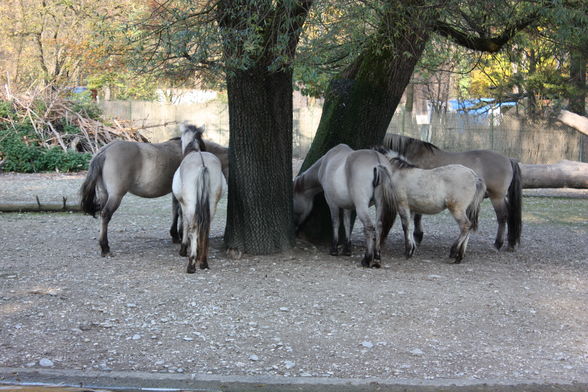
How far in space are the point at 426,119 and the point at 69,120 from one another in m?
15.1

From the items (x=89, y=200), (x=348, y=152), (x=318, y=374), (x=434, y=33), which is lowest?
(x=318, y=374)

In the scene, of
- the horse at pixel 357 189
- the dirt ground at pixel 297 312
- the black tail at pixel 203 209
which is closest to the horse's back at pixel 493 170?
the dirt ground at pixel 297 312

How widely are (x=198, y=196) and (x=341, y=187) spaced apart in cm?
190

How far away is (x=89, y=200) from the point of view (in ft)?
30.2

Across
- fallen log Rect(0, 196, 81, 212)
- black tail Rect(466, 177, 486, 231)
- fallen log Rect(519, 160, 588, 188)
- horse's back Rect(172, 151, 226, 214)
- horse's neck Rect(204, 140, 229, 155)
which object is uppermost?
horse's neck Rect(204, 140, 229, 155)

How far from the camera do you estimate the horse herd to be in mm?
8227

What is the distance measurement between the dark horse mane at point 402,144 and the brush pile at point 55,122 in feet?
44.5

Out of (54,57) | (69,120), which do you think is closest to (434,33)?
(69,120)

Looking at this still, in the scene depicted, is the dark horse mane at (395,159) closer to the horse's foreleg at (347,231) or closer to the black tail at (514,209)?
the horse's foreleg at (347,231)

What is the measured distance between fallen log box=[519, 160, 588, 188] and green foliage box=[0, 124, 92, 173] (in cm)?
1273

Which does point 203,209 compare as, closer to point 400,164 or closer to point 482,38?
point 400,164

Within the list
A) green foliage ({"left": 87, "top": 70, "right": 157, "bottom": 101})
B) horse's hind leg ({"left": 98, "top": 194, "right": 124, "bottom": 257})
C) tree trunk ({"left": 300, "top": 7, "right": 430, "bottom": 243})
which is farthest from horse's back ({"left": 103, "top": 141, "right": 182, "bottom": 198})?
green foliage ({"left": 87, "top": 70, "right": 157, "bottom": 101})

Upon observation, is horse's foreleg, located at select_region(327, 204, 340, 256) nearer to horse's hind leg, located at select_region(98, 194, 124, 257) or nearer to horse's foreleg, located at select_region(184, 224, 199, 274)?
horse's foreleg, located at select_region(184, 224, 199, 274)

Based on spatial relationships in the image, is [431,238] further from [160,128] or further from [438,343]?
[160,128]
